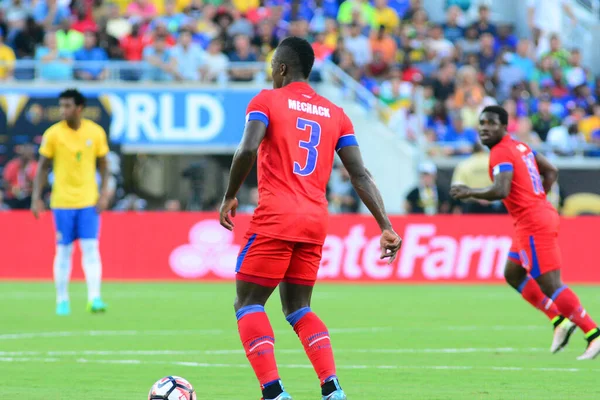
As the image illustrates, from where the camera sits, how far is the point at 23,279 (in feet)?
73.4

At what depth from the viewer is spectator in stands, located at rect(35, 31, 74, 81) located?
2533cm

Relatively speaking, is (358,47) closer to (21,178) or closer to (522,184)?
(21,178)

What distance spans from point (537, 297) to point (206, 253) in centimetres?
1108

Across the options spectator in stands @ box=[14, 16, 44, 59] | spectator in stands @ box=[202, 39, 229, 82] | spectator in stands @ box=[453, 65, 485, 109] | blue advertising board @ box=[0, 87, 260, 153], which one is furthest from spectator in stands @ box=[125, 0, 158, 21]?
spectator in stands @ box=[453, 65, 485, 109]

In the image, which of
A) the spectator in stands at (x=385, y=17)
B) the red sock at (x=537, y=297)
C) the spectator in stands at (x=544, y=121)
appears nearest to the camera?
the red sock at (x=537, y=297)

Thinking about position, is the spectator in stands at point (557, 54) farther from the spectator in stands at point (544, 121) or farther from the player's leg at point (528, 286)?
the player's leg at point (528, 286)

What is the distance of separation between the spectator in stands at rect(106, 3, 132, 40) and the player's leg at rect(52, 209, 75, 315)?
12674 millimetres

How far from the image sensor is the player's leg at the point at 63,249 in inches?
587

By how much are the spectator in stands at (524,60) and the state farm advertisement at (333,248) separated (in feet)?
25.1

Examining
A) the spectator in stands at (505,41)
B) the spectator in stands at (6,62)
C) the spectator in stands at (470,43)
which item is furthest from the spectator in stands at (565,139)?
the spectator in stands at (6,62)

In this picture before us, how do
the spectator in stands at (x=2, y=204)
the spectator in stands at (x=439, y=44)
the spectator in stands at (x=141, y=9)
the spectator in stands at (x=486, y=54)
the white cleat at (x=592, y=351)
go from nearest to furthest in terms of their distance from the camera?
the white cleat at (x=592, y=351) → the spectator in stands at (x=2, y=204) → the spectator in stands at (x=141, y=9) → the spectator in stands at (x=439, y=44) → the spectator in stands at (x=486, y=54)

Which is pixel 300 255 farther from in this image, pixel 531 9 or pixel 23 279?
pixel 531 9

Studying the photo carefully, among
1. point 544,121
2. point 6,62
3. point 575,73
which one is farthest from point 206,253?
point 575,73

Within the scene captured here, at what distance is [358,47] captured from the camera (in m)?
27.6
